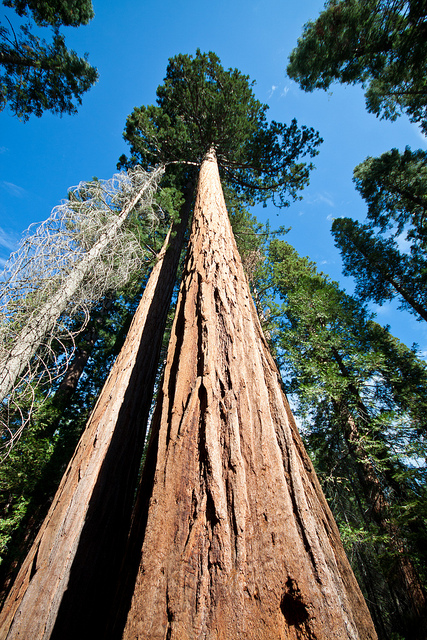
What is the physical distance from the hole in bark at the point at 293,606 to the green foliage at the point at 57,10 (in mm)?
9593

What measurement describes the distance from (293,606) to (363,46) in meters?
11.0

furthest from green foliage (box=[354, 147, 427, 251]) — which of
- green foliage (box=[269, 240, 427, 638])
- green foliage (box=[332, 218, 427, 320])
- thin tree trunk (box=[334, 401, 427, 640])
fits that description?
thin tree trunk (box=[334, 401, 427, 640])

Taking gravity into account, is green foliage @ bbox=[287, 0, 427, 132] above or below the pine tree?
above

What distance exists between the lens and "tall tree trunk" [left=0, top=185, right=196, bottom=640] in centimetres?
157

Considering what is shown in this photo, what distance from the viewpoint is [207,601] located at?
71 centimetres

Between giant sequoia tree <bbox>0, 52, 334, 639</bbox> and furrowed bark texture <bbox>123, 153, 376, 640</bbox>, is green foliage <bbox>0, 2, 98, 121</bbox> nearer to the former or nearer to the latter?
giant sequoia tree <bbox>0, 52, 334, 639</bbox>

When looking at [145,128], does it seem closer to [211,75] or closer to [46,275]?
[211,75]

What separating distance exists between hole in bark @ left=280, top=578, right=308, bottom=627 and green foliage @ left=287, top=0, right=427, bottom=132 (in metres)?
9.49

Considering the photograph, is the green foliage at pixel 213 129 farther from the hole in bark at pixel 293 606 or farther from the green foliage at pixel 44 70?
the hole in bark at pixel 293 606

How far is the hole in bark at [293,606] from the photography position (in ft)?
2.27

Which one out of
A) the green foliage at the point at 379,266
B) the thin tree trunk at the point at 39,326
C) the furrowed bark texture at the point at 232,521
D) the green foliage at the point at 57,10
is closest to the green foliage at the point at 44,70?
the green foliage at the point at 57,10

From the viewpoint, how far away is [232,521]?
2.88 ft

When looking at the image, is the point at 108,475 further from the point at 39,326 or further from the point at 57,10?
the point at 57,10

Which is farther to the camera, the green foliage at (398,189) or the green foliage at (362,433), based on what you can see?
the green foliage at (398,189)
